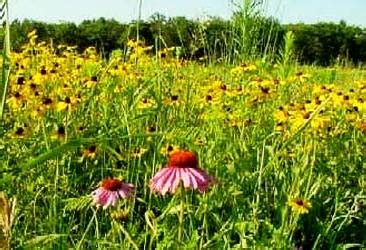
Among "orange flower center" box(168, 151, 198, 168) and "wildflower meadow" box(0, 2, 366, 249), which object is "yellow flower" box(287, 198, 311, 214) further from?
"orange flower center" box(168, 151, 198, 168)

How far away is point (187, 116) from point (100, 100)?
366 mm

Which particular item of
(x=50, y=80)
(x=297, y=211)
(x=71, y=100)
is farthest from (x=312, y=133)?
(x=50, y=80)

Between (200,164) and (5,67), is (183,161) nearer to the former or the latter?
(5,67)

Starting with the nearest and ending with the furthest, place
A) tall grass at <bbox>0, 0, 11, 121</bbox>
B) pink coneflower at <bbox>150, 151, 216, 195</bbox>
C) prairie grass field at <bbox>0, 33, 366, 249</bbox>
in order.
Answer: tall grass at <bbox>0, 0, 11, 121</bbox> → pink coneflower at <bbox>150, 151, 216, 195</bbox> → prairie grass field at <bbox>0, 33, 366, 249</bbox>

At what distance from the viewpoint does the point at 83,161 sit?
2.74 metres

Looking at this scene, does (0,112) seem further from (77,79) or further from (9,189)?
(77,79)

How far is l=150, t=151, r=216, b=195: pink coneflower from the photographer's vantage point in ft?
4.67

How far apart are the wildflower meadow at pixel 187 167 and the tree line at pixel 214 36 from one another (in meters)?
0.19

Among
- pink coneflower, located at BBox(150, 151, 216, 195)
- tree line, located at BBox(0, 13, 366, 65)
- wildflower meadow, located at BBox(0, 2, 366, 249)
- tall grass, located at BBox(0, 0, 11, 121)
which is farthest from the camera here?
tree line, located at BBox(0, 13, 366, 65)

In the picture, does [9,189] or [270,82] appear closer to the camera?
[9,189]

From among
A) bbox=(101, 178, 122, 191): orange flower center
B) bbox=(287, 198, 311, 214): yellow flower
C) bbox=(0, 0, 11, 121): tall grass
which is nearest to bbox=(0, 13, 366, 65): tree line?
bbox=(0, 0, 11, 121): tall grass

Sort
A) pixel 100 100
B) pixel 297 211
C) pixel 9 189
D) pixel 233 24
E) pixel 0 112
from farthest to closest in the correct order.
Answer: pixel 233 24 → pixel 100 100 → pixel 9 189 → pixel 297 211 → pixel 0 112

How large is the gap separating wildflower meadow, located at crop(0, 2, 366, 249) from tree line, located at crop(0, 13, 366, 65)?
19 centimetres

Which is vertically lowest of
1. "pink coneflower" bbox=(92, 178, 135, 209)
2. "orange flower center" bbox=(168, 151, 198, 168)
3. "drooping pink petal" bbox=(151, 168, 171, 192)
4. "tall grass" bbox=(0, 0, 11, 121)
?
"pink coneflower" bbox=(92, 178, 135, 209)
